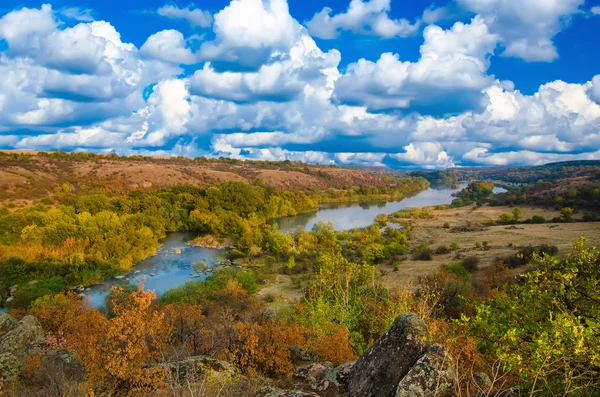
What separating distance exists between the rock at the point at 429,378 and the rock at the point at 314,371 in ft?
11.7

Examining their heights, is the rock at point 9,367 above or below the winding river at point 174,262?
above

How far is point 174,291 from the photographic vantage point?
3634cm

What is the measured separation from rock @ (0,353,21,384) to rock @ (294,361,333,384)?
983 cm

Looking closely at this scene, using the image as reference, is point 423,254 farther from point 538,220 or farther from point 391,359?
point 391,359

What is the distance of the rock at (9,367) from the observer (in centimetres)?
1241

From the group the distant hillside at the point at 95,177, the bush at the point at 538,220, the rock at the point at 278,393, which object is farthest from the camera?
the distant hillside at the point at 95,177

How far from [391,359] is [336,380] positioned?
1.93 m

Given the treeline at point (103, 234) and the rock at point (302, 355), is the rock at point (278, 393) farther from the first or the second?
the treeline at point (103, 234)

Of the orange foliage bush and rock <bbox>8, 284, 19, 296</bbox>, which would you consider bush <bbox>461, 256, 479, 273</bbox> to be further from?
rock <bbox>8, 284, 19, 296</bbox>

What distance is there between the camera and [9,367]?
12.9 meters

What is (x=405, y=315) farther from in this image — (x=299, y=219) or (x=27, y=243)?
(x=299, y=219)

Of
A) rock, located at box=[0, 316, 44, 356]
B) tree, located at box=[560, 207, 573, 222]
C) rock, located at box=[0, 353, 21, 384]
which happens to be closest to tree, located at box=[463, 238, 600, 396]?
rock, located at box=[0, 353, 21, 384]

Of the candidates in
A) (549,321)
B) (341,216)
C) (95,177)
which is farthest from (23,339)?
(95,177)

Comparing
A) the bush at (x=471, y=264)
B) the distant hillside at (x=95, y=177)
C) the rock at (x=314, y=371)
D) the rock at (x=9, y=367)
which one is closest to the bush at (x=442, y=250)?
the bush at (x=471, y=264)
